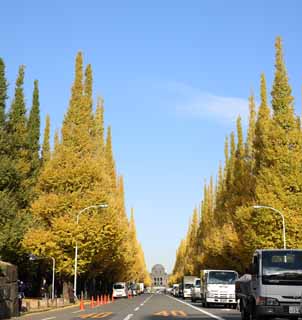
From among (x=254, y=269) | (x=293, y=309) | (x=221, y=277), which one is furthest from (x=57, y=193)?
(x=293, y=309)

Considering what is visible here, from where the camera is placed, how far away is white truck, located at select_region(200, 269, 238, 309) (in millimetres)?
35781

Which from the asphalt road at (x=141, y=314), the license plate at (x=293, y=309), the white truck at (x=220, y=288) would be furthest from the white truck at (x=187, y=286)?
the license plate at (x=293, y=309)

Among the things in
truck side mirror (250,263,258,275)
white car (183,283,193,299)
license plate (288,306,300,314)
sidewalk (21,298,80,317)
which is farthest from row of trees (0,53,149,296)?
license plate (288,306,300,314)

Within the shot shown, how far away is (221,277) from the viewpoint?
36.8 m

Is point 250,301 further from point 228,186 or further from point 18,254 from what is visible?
point 228,186

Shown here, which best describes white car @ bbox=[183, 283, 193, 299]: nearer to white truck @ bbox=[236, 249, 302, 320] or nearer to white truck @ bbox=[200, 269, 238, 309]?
white truck @ bbox=[200, 269, 238, 309]

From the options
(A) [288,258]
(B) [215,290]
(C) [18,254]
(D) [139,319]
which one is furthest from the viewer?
(C) [18,254]

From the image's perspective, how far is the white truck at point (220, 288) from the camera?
3578cm

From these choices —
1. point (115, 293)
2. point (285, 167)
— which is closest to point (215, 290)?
point (285, 167)

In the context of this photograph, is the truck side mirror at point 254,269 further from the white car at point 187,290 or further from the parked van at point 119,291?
the parked van at point 119,291

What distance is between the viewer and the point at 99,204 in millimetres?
43531

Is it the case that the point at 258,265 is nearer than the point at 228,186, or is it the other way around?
the point at 258,265

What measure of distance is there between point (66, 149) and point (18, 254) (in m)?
8.52

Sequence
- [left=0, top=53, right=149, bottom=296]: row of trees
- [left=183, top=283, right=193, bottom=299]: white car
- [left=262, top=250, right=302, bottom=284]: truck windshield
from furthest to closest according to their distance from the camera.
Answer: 1. [left=183, top=283, right=193, bottom=299]: white car
2. [left=0, top=53, right=149, bottom=296]: row of trees
3. [left=262, top=250, right=302, bottom=284]: truck windshield
